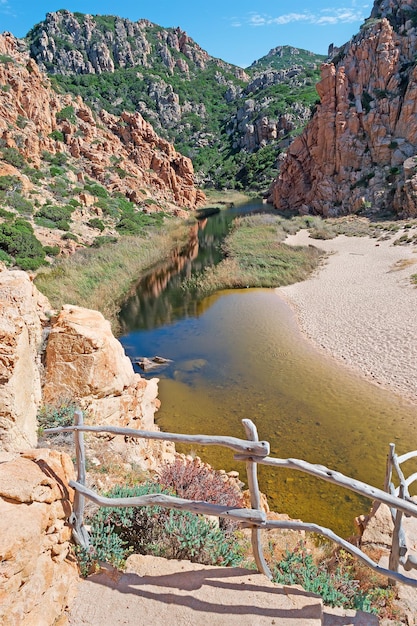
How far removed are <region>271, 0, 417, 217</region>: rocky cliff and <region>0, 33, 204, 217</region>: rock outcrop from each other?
72.8ft

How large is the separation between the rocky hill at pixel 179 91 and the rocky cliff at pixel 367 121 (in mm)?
30811

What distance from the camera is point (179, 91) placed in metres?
113

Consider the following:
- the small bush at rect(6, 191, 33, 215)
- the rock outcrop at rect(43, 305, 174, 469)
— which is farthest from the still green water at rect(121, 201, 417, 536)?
the small bush at rect(6, 191, 33, 215)

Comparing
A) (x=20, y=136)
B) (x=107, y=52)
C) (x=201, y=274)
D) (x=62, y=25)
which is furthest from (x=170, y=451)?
(x=62, y=25)

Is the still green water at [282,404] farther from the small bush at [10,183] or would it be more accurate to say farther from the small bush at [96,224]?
the small bush at [10,183]

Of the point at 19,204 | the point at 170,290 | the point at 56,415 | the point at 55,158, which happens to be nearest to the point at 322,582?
the point at 56,415

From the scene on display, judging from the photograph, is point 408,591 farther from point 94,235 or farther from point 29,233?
point 94,235

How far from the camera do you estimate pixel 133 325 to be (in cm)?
1902

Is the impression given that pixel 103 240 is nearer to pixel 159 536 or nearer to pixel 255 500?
pixel 159 536

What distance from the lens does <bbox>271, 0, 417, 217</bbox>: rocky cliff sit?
46125mm

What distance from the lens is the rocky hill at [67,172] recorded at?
88.7 feet

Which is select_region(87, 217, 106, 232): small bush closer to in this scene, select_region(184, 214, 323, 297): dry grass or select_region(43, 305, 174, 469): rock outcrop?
select_region(184, 214, 323, 297): dry grass

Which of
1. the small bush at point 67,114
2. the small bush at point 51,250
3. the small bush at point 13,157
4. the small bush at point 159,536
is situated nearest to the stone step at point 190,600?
the small bush at point 159,536

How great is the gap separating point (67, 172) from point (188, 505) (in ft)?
138
